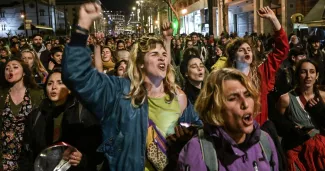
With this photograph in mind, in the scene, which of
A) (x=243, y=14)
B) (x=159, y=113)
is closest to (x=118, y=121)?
(x=159, y=113)

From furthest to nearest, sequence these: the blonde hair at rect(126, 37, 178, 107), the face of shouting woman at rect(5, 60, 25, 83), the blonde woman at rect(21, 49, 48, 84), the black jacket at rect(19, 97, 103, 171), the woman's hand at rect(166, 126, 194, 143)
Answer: the blonde woman at rect(21, 49, 48, 84) → the face of shouting woman at rect(5, 60, 25, 83) → the black jacket at rect(19, 97, 103, 171) → the blonde hair at rect(126, 37, 178, 107) → the woman's hand at rect(166, 126, 194, 143)

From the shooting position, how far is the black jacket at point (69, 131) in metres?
3.85

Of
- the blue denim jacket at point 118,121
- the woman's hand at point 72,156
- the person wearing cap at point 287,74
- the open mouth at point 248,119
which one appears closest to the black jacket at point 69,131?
the woman's hand at point 72,156

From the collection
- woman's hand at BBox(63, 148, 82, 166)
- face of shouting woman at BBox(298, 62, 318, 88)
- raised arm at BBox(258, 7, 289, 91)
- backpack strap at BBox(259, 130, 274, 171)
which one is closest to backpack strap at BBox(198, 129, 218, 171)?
backpack strap at BBox(259, 130, 274, 171)

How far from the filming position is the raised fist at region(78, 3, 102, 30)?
2686 mm

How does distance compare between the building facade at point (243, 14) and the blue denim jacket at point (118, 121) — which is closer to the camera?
the blue denim jacket at point (118, 121)

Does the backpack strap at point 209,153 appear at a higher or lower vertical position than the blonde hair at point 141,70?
lower

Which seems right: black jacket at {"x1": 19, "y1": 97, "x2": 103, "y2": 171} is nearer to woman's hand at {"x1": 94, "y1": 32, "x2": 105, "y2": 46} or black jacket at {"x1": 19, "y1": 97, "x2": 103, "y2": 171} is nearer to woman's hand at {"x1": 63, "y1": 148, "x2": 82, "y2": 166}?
woman's hand at {"x1": 63, "y1": 148, "x2": 82, "y2": 166}

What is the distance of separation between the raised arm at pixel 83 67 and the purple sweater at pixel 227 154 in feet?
2.58

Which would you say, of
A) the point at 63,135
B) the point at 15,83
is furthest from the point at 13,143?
the point at 63,135

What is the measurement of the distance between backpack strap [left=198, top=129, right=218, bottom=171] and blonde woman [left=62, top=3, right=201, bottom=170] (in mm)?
679

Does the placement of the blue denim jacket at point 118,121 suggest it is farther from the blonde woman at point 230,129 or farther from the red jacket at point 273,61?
the red jacket at point 273,61

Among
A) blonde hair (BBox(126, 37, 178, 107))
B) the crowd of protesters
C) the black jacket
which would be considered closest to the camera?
the crowd of protesters

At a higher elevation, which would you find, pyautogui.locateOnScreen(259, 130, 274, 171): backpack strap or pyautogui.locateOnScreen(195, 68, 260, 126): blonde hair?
pyautogui.locateOnScreen(195, 68, 260, 126): blonde hair
